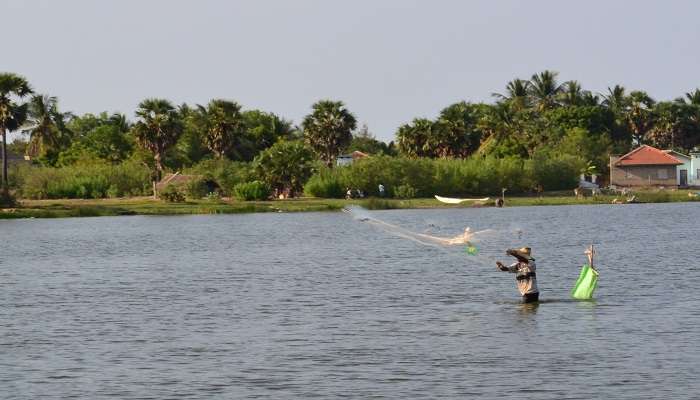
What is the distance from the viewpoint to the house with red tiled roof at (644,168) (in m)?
170

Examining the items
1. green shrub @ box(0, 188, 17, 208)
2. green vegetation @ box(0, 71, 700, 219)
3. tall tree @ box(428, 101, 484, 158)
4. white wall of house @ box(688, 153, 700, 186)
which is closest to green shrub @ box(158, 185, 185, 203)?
green vegetation @ box(0, 71, 700, 219)

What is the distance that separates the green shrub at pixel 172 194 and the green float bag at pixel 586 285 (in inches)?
3688

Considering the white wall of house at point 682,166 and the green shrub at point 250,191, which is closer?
the green shrub at point 250,191

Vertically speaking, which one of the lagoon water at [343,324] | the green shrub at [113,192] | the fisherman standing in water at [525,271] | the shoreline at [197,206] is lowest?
the lagoon water at [343,324]

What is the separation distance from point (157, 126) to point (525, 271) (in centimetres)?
10452

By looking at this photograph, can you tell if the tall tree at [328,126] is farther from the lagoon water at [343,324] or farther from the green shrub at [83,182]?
the lagoon water at [343,324]

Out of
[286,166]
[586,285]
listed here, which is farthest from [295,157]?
[586,285]

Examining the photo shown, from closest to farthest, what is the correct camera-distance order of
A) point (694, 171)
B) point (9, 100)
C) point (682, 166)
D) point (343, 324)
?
point (343, 324) → point (9, 100) → point (694, 171) → point (682, 166)

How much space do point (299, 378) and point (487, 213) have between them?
10281 centimetres

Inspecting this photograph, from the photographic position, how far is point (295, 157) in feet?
468

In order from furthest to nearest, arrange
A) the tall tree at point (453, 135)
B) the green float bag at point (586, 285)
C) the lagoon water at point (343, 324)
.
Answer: the tall tree at point (453, 135) → the green float bag at point (586, 285) → the lagoon water at point (343, 324)

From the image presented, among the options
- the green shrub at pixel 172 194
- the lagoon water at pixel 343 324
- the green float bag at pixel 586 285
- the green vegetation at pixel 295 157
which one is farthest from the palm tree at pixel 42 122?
the green float bag at pixel 586 285

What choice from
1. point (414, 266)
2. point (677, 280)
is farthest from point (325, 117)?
point (677, 280)

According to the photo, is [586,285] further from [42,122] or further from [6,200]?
[42,122]
